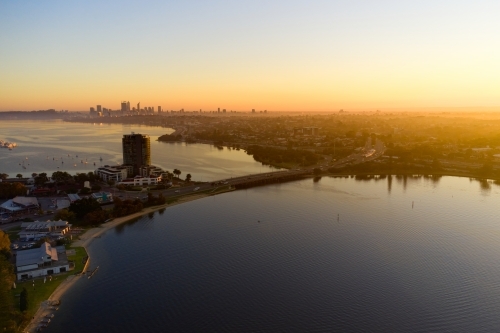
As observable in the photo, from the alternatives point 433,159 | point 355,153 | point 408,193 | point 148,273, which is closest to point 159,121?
point 355,153

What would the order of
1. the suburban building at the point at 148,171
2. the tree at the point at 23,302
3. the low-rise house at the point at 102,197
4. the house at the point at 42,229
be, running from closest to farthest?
the tree at the point at 23,302 < the house at the point at 42,229 < the low-rise house at the point at 102,197 < the suburban building at the point at 148,171

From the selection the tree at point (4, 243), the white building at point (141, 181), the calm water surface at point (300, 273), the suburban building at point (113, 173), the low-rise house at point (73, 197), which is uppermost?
the suburban building at point (113, 173)

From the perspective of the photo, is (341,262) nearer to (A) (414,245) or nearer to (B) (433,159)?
(A) (414,245)

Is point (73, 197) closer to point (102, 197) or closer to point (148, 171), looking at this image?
point (102, 197)

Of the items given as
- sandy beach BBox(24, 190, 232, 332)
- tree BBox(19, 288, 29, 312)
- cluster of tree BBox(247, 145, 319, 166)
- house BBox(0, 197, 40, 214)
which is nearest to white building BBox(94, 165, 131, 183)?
sandy beach BBox(24, 190, 232, 332)

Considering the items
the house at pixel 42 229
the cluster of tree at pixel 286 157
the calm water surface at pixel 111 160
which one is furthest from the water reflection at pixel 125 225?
the cluster of tree at pixel 286 157

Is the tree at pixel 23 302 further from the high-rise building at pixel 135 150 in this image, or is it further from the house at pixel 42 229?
the high-rise building at pixel 135 150
